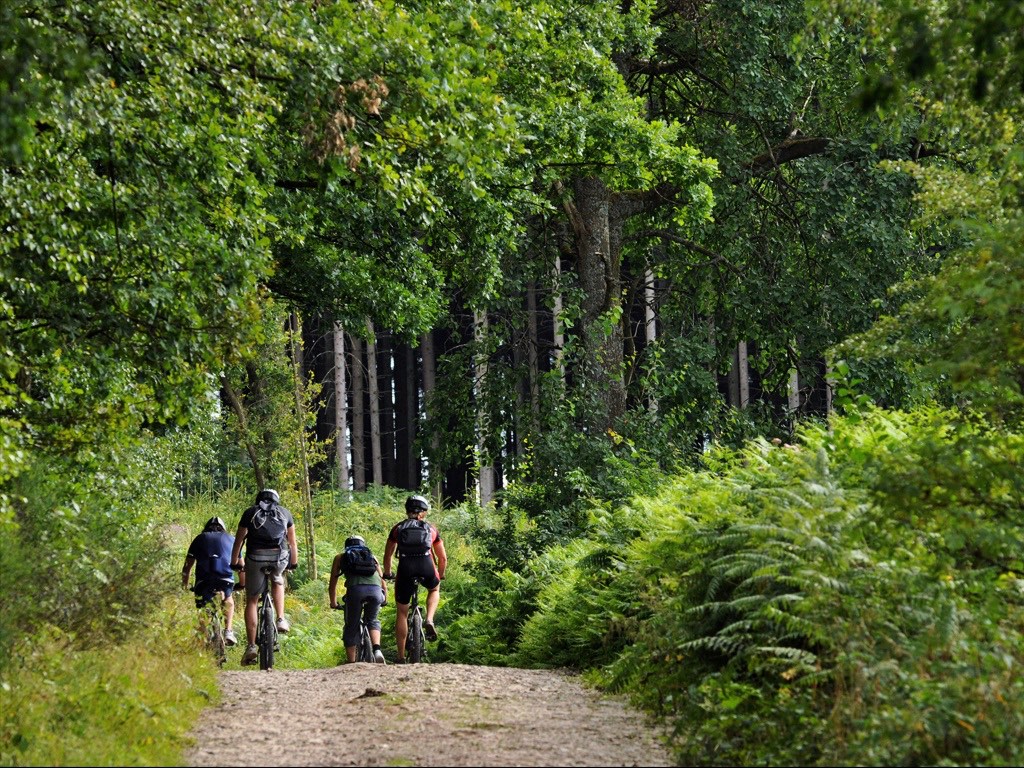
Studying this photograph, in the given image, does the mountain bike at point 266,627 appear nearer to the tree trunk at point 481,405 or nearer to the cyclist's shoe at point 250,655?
the cyclist's shoe at point 250,655

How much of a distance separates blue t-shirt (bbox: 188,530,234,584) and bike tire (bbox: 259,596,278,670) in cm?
188

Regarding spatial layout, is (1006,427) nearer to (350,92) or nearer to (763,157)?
(350,92)

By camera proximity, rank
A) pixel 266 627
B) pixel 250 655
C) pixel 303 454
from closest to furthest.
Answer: pixel 266 627, pixel 250 655, pixel 303 454

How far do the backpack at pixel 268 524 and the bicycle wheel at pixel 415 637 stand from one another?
1962 millimetres

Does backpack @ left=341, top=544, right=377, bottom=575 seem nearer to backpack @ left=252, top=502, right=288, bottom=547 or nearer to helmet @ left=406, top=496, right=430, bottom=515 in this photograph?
helmet @ left=406, top=496, right=430, bottom=515

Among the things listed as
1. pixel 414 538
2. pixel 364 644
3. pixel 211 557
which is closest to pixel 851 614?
pixel 414 538

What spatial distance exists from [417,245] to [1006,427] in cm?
1140

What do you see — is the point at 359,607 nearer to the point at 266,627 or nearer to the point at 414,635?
the point at 414,635

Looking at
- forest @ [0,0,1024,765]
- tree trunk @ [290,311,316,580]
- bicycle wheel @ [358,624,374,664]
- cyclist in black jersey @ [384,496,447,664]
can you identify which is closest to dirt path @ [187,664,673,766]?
forest @ [0,0,1024,765]

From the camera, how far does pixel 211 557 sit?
1617cm

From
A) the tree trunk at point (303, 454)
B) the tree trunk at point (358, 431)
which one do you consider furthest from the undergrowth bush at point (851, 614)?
the tree trunk at point (358, 431)

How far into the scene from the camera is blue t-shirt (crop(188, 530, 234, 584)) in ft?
53.0

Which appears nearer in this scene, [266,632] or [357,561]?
[266,632]

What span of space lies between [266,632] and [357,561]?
1.41 meters
